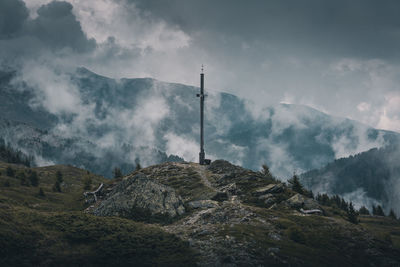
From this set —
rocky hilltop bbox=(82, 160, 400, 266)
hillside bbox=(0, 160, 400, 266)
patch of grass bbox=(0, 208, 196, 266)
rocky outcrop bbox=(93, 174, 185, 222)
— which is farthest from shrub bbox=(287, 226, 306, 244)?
rocky outcrop bbox=(93, 174, 185, 222)

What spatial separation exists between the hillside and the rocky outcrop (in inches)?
7.1

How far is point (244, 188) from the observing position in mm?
82000

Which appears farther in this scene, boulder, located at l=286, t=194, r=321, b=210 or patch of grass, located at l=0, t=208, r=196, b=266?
boulder, located at l=286, t=194, r=321, b=210

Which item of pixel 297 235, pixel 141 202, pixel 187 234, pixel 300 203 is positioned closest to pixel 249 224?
pixel 297 235

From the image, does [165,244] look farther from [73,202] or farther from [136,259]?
[73,202]

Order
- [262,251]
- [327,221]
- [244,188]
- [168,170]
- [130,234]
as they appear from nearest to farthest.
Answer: [262,251], [130,234], [327,221], [244,188], [168,170]

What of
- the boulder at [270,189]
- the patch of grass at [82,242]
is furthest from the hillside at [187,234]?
the boulder at [270,189]

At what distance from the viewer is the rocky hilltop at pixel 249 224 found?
158 feet

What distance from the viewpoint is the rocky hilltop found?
48281 millimetres

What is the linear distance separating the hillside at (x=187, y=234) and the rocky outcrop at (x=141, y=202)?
181mm

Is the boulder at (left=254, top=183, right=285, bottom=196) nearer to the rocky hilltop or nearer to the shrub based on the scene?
the rocky hilltop

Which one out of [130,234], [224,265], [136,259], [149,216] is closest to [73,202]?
[149,216]

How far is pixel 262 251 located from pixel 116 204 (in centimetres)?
3029

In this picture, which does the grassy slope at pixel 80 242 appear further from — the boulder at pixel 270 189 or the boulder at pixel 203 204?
the boulder at pixel 270 189
